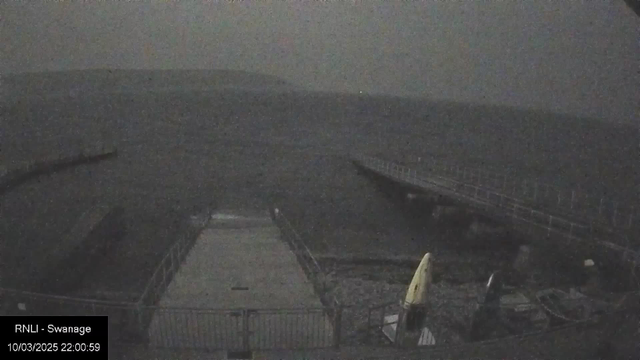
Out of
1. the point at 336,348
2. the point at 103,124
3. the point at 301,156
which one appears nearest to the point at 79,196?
the point at 103,124

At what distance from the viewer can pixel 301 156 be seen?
176 inches

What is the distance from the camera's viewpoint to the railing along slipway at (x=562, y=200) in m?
5.02

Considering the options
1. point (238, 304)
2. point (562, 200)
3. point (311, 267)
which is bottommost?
point (238, 304)

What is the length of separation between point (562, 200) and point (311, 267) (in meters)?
5.20

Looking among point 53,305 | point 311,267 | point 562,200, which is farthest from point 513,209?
point 53,305

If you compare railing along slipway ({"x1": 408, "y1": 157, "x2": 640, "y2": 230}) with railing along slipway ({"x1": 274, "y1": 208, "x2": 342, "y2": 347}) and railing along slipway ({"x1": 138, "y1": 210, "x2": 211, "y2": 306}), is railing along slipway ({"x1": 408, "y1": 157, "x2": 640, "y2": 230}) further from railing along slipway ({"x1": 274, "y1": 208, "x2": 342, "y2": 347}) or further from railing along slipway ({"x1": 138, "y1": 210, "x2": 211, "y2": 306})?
railing along slipway ({"x1": 138, "y1": 210, "x2": 211, "y2": 306})

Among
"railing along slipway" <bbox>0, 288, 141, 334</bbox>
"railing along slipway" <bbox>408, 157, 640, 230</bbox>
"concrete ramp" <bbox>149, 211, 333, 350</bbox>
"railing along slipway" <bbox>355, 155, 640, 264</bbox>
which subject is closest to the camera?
"railing along slipway" <bbox>0, 288, 141, 334</bbox>

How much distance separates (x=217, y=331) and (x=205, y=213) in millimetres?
1097

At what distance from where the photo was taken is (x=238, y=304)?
11.2 ft

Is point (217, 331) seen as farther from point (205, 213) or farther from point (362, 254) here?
point (362, 254)

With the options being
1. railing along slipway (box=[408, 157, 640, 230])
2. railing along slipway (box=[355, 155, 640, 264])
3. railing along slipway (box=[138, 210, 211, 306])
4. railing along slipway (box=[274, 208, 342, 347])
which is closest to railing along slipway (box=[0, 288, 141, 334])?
railing along slipway (box=[138, 210, 211, 306])

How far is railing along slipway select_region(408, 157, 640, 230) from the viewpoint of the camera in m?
5.02

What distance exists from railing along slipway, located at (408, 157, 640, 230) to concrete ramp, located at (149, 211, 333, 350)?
3.54 meters

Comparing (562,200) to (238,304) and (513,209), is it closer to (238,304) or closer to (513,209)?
(513,209)
